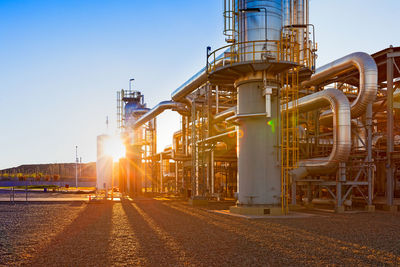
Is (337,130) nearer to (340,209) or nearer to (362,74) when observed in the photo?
(362,74)

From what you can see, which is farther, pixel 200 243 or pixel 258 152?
pixel 258 152

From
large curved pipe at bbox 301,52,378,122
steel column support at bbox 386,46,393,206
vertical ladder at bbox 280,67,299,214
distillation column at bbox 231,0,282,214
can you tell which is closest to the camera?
vertical ladder at bbox 280,67,299,214

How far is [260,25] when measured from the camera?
18766 mm

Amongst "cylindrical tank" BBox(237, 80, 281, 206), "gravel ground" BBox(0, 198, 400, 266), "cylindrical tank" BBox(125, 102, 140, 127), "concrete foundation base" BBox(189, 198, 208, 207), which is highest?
"cylindrical tank" BBox(125, 102, 140, 127)

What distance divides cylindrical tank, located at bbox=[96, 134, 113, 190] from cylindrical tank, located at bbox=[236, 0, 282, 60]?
33.8 meters

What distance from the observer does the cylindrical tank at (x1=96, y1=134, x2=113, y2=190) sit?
50.2 meters

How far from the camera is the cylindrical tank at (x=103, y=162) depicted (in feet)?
165

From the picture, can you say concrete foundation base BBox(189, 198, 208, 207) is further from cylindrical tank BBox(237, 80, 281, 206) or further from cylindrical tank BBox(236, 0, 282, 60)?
cylindrical tank BBox(236, 0, 282, 60)

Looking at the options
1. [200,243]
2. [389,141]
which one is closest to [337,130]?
[389,141]

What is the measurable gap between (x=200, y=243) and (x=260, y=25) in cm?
1165

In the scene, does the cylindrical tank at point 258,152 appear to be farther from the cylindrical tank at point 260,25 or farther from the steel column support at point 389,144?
the steel column support at point 389,144

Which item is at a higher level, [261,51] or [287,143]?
[261,51]

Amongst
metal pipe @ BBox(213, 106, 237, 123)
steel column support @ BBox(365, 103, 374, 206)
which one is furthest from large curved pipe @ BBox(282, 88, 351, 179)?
metal pipe @ BBox(213, 106, 237, 123)

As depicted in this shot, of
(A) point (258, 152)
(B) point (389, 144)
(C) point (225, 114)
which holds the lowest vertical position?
(A) point (258, 152)
